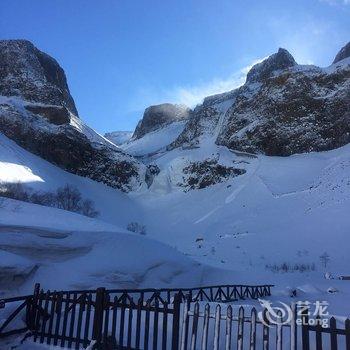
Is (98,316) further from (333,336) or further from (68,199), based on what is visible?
(68,199)

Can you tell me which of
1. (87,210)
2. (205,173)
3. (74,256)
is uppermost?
(205,173)

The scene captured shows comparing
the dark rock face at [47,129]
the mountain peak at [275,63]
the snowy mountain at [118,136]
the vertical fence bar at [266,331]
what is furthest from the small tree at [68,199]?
the snowy mountain at [118,136]

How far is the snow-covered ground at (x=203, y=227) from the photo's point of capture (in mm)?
16891

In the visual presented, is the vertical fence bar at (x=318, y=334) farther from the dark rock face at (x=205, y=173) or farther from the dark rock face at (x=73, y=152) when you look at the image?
the dark rock face at (x=73, y=152)

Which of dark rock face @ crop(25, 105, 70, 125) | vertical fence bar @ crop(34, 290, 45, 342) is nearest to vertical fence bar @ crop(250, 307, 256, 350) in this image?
vertical fence bar @ crop(34, 290, 45, 342)

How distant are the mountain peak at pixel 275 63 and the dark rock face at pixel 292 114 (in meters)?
12.6

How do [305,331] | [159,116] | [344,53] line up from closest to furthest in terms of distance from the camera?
[305,331] → [344,53] → [159,116]

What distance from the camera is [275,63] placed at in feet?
314

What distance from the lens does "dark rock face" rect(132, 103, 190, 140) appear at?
383ft

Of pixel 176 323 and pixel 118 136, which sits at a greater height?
pixel 118 136

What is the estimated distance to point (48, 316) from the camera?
8820 millimetres

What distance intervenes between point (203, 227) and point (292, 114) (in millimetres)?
30843

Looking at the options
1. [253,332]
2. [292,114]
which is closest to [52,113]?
[292,114]

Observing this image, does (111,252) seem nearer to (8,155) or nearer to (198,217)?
(198,217)
